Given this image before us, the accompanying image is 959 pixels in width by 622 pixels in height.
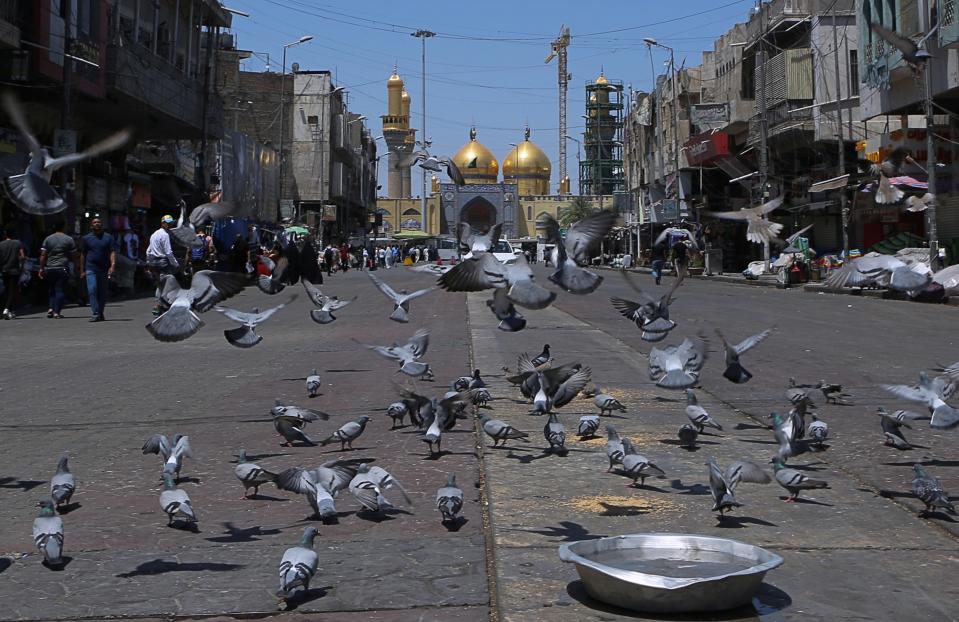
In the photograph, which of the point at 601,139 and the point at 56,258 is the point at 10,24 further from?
the point at 601,139

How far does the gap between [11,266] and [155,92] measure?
13072 mm

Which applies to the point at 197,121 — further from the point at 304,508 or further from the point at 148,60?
the point at 304,508

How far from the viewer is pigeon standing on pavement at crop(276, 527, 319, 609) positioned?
12.9ft

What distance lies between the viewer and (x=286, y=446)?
23.7 ft

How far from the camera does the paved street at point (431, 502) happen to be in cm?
411

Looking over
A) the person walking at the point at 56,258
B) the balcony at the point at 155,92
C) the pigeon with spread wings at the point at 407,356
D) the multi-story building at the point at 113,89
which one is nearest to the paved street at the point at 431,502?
the pigeon with spread wings at the point at 407,356

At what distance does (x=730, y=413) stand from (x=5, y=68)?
19.9 m

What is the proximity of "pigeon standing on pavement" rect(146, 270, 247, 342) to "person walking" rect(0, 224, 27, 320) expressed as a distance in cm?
1311

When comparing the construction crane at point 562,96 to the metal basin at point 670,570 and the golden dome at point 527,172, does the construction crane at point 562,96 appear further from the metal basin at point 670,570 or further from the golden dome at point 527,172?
the metal basin at point 670,570

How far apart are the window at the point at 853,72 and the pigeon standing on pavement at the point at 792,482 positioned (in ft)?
128

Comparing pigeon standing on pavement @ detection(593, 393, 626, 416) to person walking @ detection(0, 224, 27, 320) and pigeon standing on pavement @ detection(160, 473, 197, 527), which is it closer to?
pigeon standing on pavement @ detection(160, 473, 197, 527)

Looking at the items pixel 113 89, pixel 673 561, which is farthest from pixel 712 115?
pixel 673 561

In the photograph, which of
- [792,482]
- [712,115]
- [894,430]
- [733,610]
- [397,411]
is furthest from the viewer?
[712,115]

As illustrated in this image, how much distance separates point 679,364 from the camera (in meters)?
7.37
